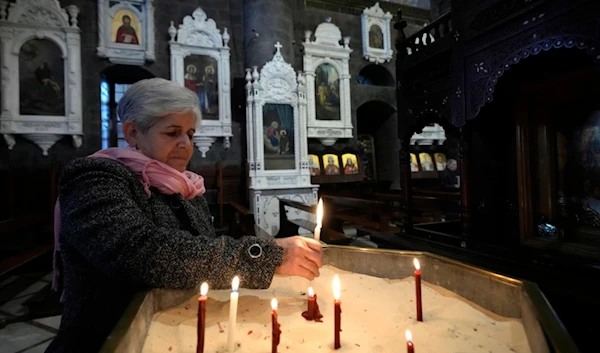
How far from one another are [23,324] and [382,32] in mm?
9548

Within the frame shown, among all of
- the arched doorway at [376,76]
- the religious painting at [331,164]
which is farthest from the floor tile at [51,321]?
the arched doorway at [376,76]

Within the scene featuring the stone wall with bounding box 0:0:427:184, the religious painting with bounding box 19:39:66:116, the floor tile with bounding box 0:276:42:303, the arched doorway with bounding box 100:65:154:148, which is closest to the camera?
the floor tile with bounding box 0:276:42:303

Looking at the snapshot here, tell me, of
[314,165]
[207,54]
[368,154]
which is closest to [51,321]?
[207,54]

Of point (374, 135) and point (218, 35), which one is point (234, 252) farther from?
point (374, 135)

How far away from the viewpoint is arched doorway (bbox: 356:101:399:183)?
9.43 meters

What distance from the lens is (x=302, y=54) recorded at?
8.24 m

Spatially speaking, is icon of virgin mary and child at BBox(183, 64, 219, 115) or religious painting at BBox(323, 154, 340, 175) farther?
religious painting at BBox(323, 154, 340, 175)

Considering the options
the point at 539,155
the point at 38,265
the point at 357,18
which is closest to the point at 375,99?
the point at 357,18

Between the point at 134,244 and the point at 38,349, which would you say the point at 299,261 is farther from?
the point at 38,349

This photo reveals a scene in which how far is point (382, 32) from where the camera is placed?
9.12 metres

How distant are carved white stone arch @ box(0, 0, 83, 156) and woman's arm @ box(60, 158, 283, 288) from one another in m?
6.64

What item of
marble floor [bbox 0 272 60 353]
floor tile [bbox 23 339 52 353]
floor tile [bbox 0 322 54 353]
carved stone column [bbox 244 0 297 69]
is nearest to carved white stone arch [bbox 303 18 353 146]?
carved stone column [bbox 244 0 297 69]

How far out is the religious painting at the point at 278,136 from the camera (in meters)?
7.17

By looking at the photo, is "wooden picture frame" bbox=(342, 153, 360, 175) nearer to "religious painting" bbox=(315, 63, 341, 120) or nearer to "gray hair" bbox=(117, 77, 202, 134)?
"religious painting" bbox=(315, 63, 341, 120)
